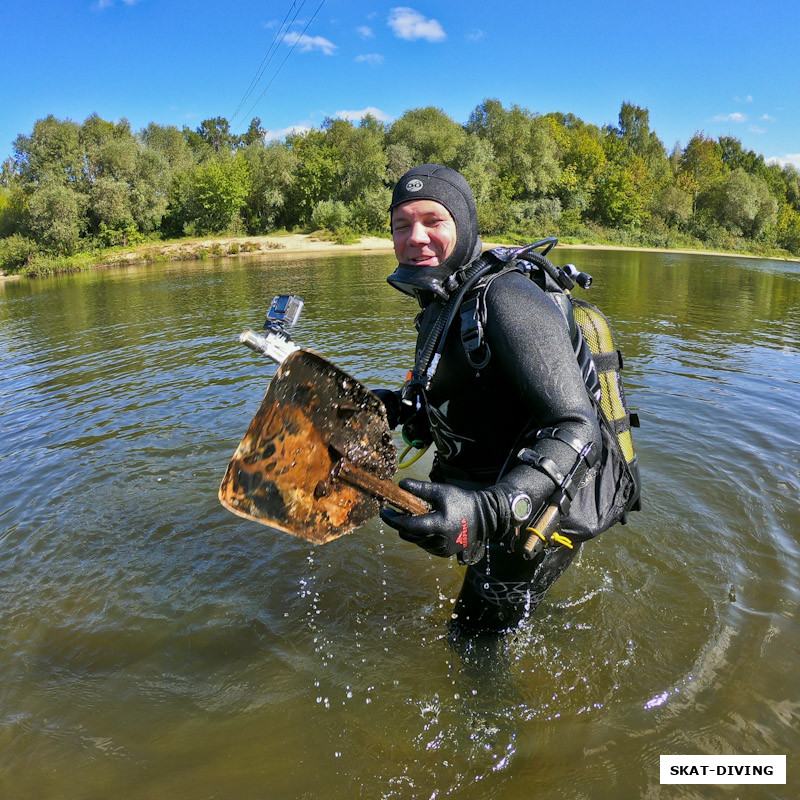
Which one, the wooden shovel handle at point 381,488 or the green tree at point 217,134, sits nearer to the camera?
the wooden shovel handle at point 381,488

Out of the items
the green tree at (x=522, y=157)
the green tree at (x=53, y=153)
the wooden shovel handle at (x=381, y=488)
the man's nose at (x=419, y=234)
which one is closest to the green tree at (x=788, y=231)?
the green tree at (x=522, y=157)

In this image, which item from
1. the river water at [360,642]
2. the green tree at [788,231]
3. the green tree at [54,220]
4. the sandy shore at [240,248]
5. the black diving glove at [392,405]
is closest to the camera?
the river water at [360,642]

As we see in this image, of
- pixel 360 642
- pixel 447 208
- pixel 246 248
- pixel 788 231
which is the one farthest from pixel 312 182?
pixel 447 208

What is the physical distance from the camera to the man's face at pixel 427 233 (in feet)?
9.34

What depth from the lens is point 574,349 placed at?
2.72 m

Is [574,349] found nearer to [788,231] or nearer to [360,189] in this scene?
[360,189]

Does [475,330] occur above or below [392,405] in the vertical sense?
above

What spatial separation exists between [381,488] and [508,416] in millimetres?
784

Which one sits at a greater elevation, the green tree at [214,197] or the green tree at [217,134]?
the green tree at [217,134]

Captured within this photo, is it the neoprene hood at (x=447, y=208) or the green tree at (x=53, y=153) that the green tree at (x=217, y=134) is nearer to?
the green tree at (x=53, y=153)

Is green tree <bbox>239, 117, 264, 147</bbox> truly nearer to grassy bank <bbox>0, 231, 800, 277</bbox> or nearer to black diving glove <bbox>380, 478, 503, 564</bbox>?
Result: grassy bank <bbox>0, 231, 800, 277</bbox>

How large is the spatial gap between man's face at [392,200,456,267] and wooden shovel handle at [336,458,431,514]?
45.7 inches

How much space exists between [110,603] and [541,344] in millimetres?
4463

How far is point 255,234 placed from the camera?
71.3 m
